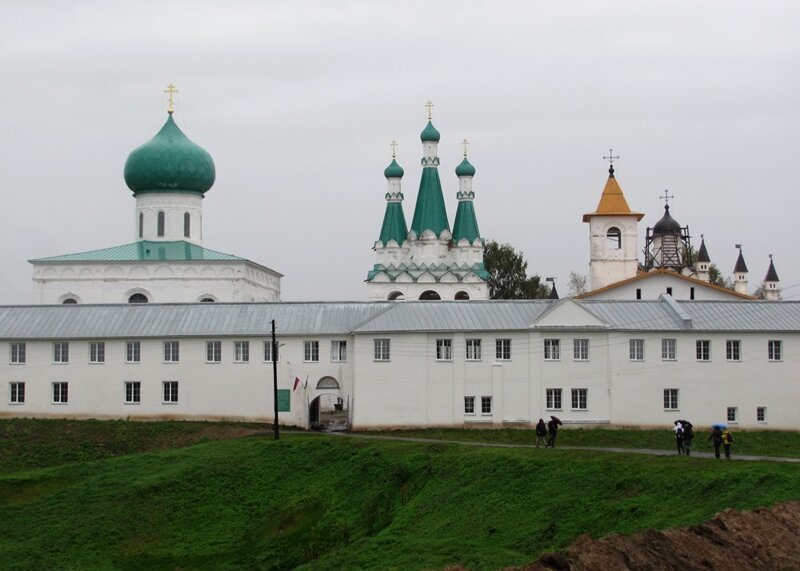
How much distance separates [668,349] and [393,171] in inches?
1456

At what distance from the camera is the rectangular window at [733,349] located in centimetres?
4759

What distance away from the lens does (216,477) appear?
130 feet

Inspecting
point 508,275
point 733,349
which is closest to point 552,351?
point 733,349

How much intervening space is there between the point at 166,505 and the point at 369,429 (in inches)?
431

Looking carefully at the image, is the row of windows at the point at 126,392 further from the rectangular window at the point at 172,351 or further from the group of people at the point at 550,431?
the group of people at the point at 550,431

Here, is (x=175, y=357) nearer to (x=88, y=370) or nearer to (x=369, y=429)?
(x=88, y=370)

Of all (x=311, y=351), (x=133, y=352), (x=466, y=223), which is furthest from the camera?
(x=466, y=223)

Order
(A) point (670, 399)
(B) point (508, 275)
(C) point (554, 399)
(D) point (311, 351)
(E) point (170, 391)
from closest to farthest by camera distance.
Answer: (A) point (670, 399), (C) point (554, 399), (E) point (170, 391), (D) point (311, 351), (B) point (508, 275)

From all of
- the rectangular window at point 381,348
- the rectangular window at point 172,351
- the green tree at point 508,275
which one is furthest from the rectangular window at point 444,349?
the green tree at point 508,275

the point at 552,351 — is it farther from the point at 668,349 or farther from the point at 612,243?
the point at 612,243

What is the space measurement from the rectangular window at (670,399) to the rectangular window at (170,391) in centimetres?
1874

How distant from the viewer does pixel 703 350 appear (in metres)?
47.7

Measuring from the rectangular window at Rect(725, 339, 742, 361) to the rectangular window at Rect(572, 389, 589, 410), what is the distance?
557cm

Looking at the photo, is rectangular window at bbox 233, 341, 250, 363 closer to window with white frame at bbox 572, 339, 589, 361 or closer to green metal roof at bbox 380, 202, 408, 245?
window with white frame at bbox 572, 339, 589, 361
